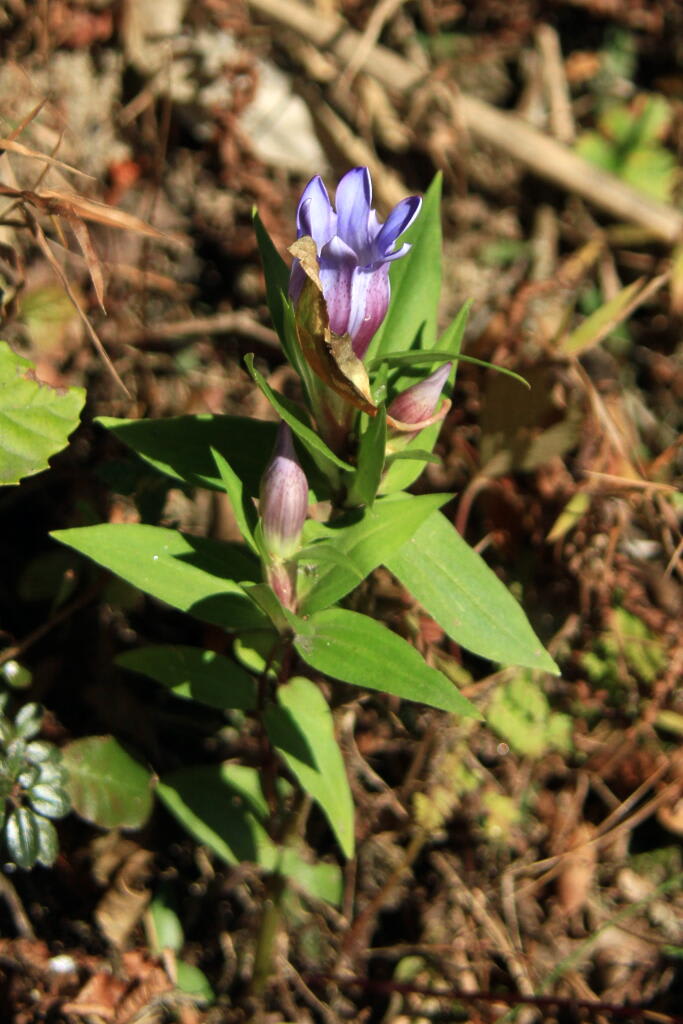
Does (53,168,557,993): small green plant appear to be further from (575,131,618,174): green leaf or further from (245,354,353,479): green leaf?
(575,131,618,174): green leaf

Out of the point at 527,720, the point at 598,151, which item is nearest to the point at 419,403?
the point at 527,720

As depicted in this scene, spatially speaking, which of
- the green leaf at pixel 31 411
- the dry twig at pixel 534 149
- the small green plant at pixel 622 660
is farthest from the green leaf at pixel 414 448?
the dry twig at pixel 534 149

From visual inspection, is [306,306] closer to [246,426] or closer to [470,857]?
[246,426]

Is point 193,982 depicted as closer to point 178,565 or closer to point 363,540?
point 178,565

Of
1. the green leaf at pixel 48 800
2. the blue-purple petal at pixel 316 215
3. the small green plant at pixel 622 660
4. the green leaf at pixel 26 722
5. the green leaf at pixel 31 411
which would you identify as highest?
the blue-purple petal at pixel 316 215

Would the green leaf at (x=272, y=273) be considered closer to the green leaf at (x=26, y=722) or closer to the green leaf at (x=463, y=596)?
the green leaf at (x=463, y=596)
